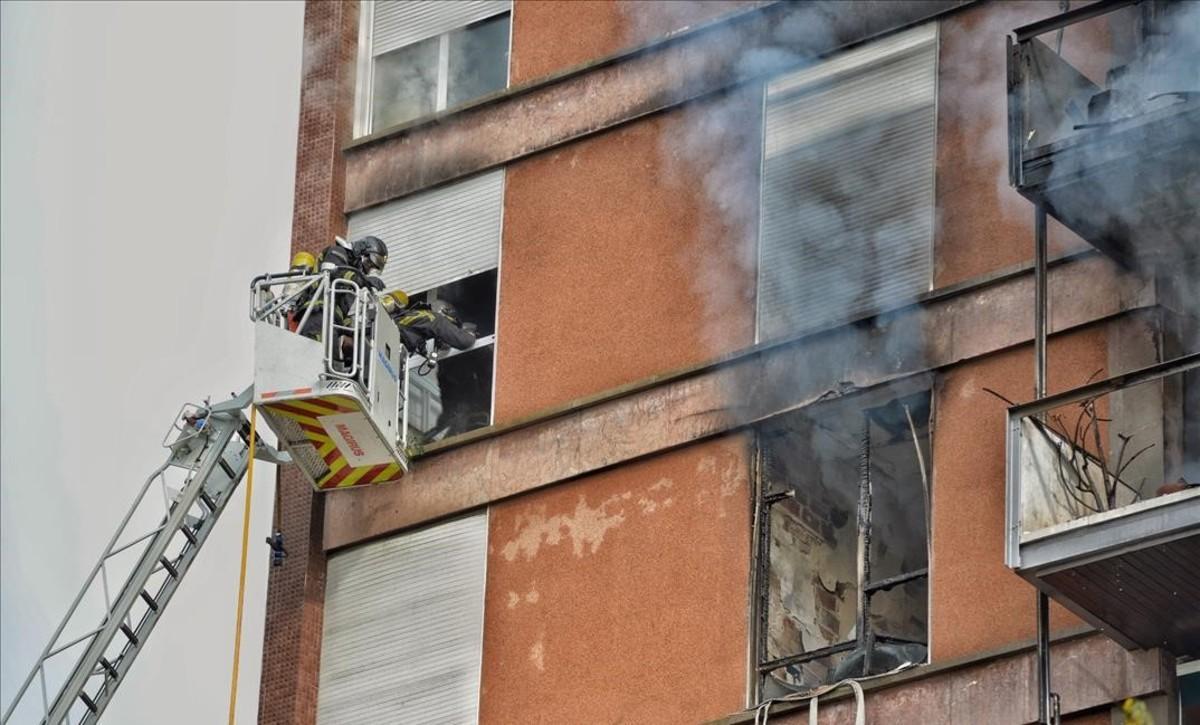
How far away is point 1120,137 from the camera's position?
19406mm

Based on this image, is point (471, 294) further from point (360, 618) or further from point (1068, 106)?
point (1068, 106)

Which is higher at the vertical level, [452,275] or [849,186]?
[452,275]

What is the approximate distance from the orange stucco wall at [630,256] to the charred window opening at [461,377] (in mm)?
264

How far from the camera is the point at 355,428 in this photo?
75.7 ft

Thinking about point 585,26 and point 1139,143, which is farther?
point 585,26

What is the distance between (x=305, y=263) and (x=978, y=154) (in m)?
4.87

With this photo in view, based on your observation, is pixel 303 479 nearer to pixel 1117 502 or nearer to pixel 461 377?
pixel 461 377

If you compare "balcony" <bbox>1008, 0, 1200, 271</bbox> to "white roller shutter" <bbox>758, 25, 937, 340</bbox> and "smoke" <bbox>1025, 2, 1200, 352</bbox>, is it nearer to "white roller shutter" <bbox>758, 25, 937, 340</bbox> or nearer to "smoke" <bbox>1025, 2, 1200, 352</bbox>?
"smoke" <bbox>1025, 2, 1200, 352</bbox>

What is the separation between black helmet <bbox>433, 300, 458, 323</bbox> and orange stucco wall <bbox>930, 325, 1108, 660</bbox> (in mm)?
4263

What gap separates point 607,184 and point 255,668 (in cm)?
441

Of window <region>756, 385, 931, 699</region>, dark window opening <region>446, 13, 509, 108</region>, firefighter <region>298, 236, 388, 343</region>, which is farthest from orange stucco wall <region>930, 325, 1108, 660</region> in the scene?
dark window opening <region>446, 13, 509, 108</region>

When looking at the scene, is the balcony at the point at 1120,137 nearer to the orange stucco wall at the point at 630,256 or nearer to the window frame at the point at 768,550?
the window frame at the point at 768,550

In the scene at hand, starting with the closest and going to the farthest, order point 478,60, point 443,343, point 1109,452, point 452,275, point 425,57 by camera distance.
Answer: point 1109,452, point 443,343, point 452,275, point 478,60, point 425,57

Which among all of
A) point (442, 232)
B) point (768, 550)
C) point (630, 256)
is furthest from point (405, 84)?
point (768, 550)
